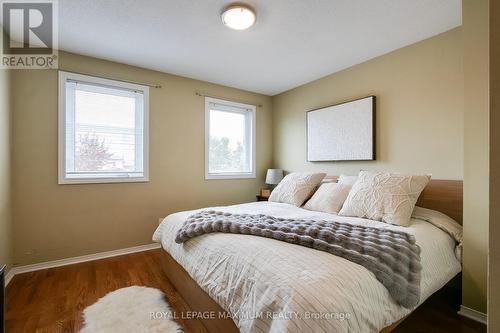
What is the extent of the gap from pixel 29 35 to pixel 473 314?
14.9ft

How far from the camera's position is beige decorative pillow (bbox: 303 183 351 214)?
241 centimetres

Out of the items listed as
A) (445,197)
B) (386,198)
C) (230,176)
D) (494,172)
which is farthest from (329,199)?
(494,172)

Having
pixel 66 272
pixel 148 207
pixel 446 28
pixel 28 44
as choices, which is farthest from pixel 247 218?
pixel 28 44

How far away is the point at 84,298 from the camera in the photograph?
1.94 meters

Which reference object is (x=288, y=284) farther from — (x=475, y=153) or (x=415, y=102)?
(x=415, y=102)

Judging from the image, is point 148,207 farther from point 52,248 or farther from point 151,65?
point 151,65

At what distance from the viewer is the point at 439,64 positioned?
229 centimetres

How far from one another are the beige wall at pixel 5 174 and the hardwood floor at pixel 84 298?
0.34m

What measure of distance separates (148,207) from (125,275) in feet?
3.16

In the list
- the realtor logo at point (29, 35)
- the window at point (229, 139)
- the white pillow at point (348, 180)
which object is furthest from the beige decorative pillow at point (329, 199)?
the realtor logo at point (29, 35)

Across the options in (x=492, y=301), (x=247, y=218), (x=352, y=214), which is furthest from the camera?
(x=352, y=214)

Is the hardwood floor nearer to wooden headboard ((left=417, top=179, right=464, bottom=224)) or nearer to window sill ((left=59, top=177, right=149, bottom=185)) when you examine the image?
wooden headboard ((left=417, top=179, right=464, bottom=224))

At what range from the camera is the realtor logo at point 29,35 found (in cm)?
195

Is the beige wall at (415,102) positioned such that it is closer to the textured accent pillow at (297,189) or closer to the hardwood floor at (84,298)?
the textured accent pillow at (297,189)
